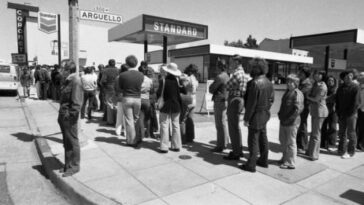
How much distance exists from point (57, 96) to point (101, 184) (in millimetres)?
11249

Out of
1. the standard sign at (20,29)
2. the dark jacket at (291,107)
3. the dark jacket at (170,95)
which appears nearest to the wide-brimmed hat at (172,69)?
the dark jacket at (170,95)

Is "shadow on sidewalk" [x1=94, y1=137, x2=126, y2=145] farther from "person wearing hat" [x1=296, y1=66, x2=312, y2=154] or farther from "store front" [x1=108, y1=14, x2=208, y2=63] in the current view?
"store front" [x1=108, y1=14, x2=208, y2=63]

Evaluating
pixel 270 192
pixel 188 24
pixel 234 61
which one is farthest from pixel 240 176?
pixel 188 24

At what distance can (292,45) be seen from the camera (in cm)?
1323

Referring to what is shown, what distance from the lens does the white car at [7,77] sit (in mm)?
15711

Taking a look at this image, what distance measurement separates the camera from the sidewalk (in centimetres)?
350

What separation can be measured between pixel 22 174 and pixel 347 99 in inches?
252

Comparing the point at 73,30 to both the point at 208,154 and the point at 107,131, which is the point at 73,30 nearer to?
the point at 107,131

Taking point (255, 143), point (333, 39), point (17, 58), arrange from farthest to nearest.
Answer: point (17, 58) < point (333, 39) < point (255, 143)

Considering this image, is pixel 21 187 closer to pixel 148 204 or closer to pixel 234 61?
pixel 148 204

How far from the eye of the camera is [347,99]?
5.14 m

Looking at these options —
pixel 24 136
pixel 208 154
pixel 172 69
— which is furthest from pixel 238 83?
pixel 24 136

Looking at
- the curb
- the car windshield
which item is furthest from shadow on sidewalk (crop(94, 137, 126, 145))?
the car windshield

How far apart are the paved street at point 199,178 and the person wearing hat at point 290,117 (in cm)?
29
